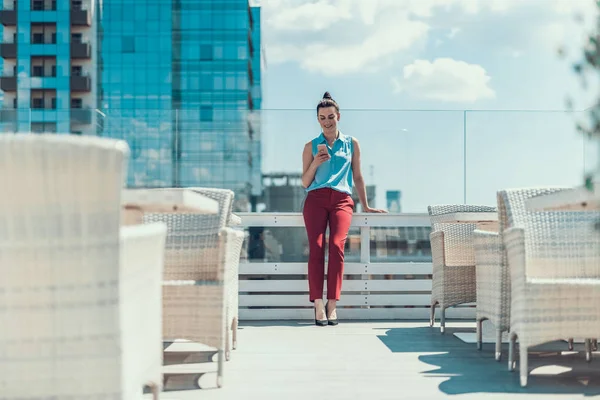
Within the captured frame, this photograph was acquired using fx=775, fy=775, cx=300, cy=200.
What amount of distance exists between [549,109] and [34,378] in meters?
5.00

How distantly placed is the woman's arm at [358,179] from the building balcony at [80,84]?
50708 mm

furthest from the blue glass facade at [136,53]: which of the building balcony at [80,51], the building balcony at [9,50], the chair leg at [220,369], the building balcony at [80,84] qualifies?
the chair leg at [220,369]

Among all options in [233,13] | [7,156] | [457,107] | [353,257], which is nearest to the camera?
[7,156]

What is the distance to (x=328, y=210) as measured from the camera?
502 cm

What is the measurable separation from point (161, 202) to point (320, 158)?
2783 millimetres

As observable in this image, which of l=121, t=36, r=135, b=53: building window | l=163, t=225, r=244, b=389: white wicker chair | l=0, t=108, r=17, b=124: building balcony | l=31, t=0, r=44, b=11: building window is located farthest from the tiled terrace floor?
l=121, t=36, r=135, b=53: building window

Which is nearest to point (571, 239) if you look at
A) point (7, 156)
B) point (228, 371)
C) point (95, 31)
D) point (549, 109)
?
point (228, 371)

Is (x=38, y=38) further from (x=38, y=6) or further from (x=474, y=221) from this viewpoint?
(x=474, y=221)

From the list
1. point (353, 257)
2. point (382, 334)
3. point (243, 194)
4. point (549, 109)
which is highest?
point (549, 109)

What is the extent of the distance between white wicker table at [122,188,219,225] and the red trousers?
8.02 feet

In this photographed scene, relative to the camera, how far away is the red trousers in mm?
4945

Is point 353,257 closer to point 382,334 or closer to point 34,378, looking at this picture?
point 382,334

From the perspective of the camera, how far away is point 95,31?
56438mm

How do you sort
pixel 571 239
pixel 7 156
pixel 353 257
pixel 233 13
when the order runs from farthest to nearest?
pixel 233 13
pixel 353 257
pixel 571 239
pixel 7 156
